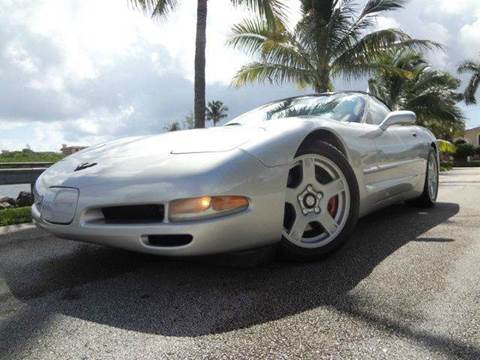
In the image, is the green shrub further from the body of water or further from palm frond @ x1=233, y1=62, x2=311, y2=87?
the body of water

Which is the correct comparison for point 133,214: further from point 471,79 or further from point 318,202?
point 471,79

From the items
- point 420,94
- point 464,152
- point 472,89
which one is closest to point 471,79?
point 472,89

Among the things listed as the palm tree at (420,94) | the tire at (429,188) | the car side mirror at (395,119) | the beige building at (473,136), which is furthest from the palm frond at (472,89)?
the car side mirror at (395,119)

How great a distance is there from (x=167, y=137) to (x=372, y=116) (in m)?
1.83

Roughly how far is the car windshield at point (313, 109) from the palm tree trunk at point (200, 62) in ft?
18.6

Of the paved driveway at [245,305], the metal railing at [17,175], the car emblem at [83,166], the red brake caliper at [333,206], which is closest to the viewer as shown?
the paved driveway at [245,305]

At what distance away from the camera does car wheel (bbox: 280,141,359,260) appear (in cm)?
276

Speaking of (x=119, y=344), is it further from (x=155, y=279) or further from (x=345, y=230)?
(x=345, y=230)

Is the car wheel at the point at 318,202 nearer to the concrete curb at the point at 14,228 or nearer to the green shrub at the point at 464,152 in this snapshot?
the concrete curb at the point at 14,228

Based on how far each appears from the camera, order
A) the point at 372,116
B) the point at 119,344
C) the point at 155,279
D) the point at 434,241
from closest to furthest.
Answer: the point at 119,344
the point at 155,279
the point at 434,241
the point at 372,116

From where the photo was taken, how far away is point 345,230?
2.90 m

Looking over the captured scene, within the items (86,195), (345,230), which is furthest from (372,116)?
(86,195)

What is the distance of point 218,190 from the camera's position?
7.65 feet

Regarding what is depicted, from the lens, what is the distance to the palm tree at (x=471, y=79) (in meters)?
37.0
